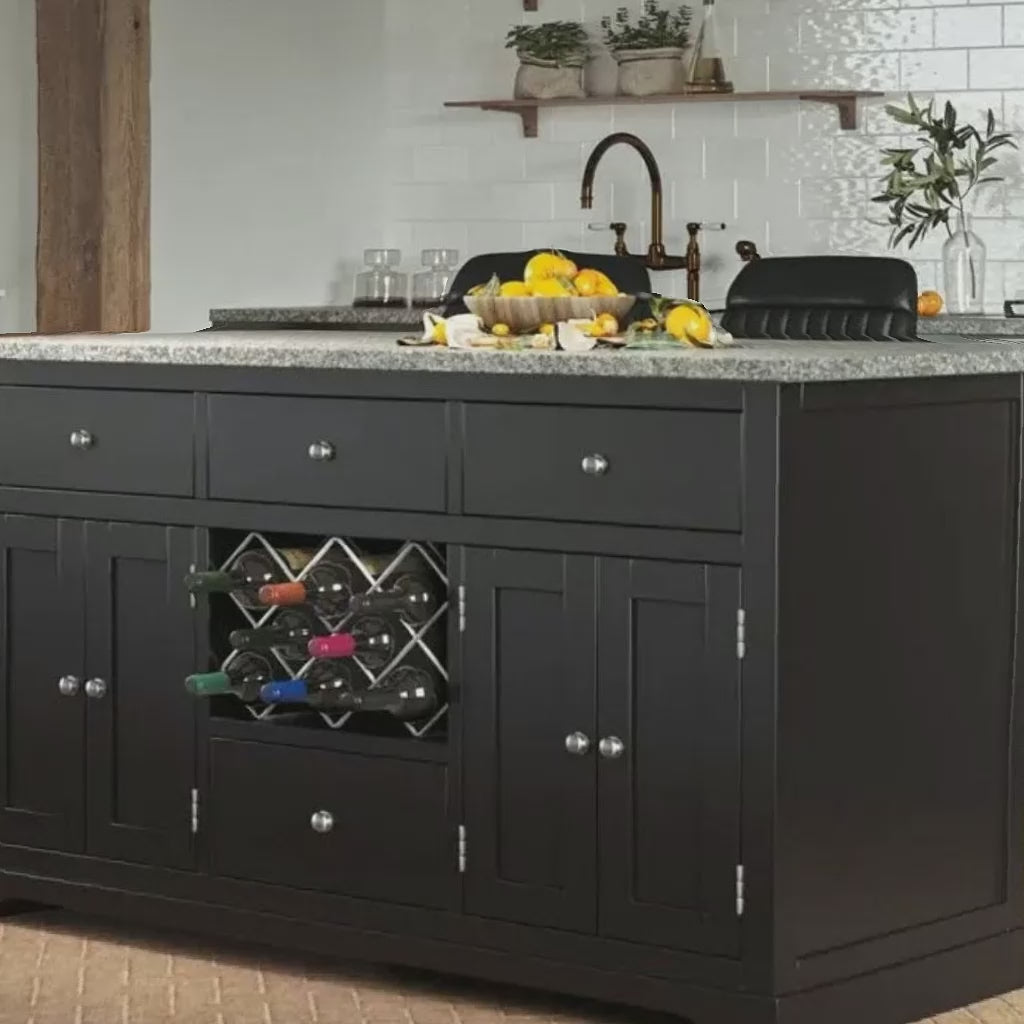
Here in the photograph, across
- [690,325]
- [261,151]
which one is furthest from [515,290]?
[261,151]

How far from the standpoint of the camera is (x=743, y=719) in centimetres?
303

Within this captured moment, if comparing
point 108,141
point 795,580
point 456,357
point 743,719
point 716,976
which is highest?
point 108,141

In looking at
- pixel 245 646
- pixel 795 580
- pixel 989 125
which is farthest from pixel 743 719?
pixel 989 125

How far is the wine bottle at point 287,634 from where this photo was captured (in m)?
3.46

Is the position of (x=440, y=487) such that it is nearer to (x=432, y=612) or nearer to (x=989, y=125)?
(x=432, y=612)

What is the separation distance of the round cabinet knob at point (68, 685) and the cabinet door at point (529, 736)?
742mm

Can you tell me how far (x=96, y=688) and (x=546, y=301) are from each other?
962mm

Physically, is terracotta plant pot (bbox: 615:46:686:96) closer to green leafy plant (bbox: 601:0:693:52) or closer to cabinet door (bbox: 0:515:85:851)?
green leafy plant (bbox: 601:0:693:52)

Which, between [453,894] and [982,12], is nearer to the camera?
[453,894]

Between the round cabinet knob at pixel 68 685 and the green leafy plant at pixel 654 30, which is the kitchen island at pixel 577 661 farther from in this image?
the green leafy plant at pixel 654 30

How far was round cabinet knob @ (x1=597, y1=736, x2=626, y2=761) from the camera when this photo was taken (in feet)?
10.3

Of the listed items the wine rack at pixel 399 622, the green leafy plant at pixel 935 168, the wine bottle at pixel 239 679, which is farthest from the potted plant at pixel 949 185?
the wine bottle at pixel 239 679

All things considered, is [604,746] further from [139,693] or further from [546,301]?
[139,693]

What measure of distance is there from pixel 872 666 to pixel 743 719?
0.23 meters
